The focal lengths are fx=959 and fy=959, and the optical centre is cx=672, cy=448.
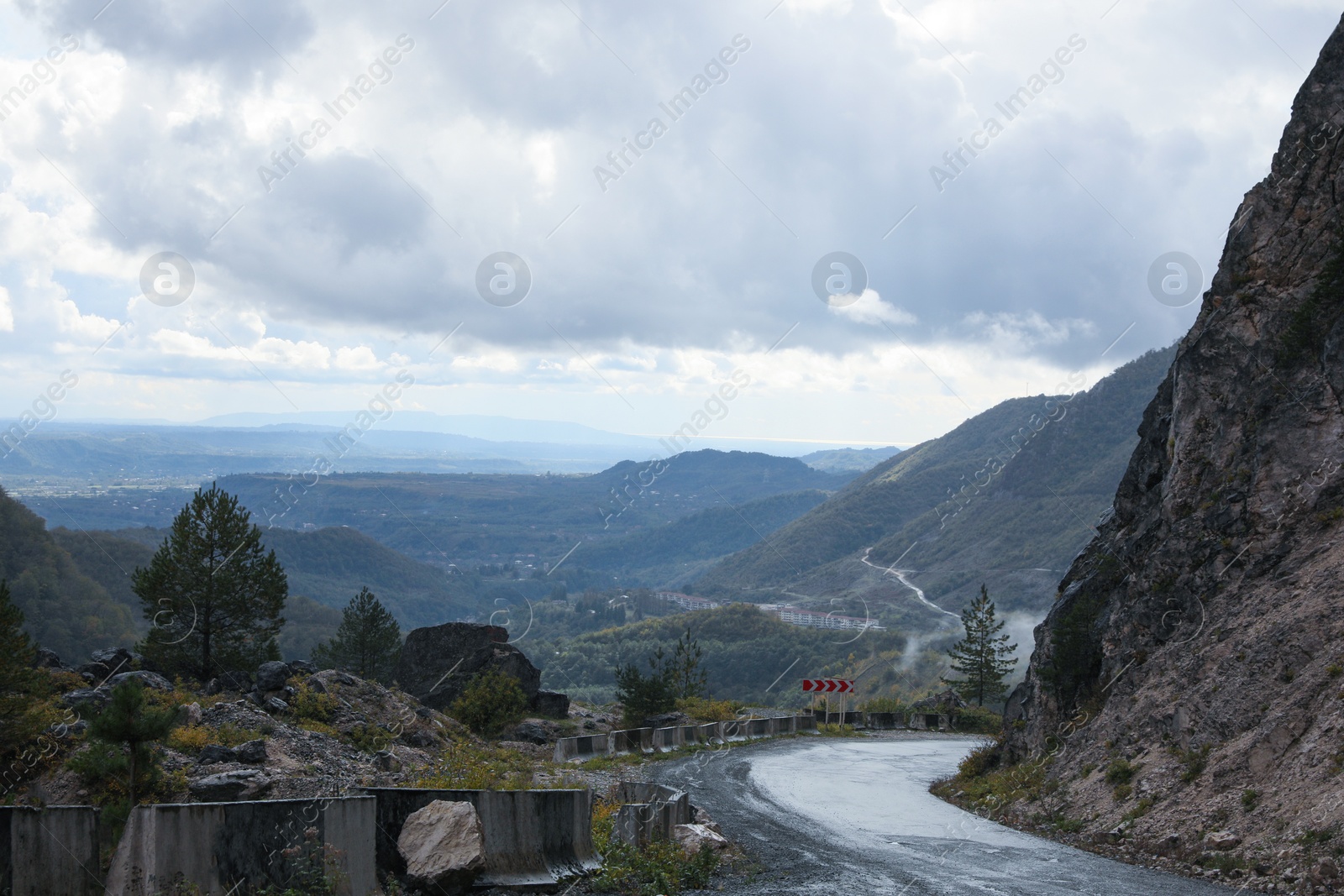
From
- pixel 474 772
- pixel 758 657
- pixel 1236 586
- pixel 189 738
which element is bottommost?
pixel 758 657

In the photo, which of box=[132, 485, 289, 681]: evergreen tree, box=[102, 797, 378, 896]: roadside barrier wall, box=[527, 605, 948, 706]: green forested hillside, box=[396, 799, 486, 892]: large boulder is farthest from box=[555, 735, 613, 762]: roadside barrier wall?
box=[527, 605, 948, 706]: green forested hillside

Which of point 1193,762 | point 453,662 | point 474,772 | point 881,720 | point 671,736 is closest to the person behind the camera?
point 474,772

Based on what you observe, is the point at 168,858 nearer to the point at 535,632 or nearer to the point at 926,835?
the point at 926,835

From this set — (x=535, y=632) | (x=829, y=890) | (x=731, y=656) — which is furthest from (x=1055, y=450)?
(x=829, y=890)

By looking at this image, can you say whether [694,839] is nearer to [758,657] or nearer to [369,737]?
[369,737]

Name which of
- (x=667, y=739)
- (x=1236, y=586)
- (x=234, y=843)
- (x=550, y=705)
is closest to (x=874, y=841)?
(x=1236, y=586)

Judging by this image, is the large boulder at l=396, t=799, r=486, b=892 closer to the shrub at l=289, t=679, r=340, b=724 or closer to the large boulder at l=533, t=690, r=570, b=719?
the shrub at l=289, t=679, r=340, b=724

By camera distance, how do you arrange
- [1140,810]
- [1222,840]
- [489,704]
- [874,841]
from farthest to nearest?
1. [489,704]
2. [1140,810]
3. [874,841]
4. [1222,840]

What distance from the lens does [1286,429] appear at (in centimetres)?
1864

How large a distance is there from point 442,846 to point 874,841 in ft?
24.1

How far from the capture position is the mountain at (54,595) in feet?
341

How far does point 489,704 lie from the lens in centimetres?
3306

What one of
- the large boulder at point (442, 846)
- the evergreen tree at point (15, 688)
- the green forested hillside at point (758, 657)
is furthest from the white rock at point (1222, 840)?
the green forested hillside at point (758, 657)

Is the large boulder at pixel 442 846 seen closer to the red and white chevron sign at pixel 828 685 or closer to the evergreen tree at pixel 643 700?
the evergreen tree at pixel 643 700
